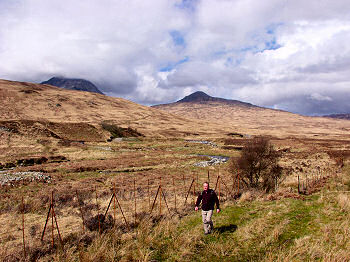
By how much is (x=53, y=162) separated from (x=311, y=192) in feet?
128

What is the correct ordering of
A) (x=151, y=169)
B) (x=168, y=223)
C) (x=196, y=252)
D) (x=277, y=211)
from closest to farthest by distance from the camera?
(x=196, y=252)
(x=168, y=223)
(x=277, y=211)
(x=151, y=169)

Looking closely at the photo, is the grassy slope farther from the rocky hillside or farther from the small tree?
the rocky hillside

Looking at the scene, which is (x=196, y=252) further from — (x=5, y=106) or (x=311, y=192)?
(x=5, y=106)

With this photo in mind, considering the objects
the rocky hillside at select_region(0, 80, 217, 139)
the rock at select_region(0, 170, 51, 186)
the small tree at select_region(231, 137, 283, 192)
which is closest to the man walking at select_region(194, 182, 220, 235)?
the small tree at select_region(231, 137, 283, 192)

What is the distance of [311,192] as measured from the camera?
16922 millimetres

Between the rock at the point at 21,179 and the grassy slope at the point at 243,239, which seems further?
the rock at the point at 21,179

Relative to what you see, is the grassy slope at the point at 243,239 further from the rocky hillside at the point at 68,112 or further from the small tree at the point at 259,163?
the rocky hillside at the point at 68,112

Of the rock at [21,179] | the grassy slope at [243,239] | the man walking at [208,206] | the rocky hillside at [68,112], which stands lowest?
the rock at [21,179]

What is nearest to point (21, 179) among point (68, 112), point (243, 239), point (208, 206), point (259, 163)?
point (208, 206)

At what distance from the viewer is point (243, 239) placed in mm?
8977

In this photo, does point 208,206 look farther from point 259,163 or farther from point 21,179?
point 21,179

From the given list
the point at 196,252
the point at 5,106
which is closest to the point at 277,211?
the point at 196,252

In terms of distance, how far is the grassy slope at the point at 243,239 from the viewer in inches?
306

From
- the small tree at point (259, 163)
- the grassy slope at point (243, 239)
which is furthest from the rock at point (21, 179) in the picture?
the small tree at point (259, 163)
